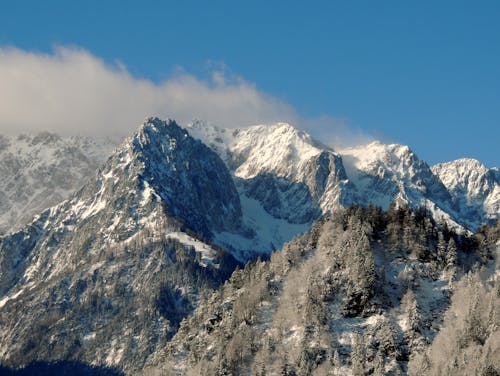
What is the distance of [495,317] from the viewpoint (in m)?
198

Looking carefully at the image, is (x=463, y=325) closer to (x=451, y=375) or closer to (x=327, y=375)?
(x=451, y=375)

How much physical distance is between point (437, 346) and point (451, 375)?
44.3ft

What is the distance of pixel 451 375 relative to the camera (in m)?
185

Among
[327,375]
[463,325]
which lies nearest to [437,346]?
[463,325]

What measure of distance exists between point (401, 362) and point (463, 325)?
15693 mm

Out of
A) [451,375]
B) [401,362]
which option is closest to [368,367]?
[401,362]

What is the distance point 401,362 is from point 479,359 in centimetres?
1984

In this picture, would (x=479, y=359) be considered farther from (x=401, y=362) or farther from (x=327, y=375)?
(x=327, y=375)

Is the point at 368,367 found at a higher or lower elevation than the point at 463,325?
lower

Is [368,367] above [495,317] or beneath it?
beneath

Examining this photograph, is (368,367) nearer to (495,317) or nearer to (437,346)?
(437,346)

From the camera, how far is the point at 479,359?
186m

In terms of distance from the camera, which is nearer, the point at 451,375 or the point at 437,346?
the point at 451,375

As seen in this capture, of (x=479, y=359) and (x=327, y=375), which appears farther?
(x=327, y=375)
